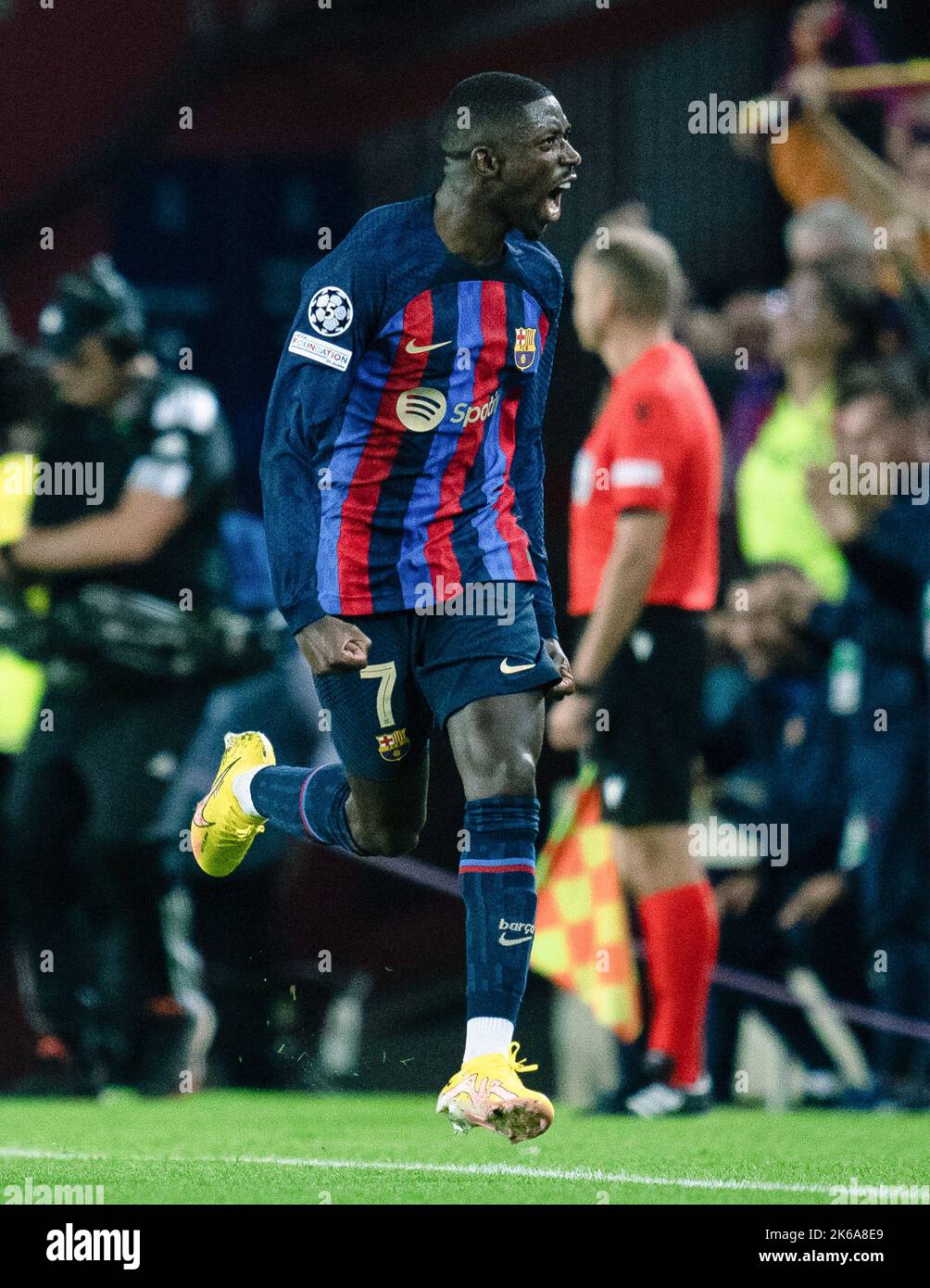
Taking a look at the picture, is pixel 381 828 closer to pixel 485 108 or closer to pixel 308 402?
pixel 308 402

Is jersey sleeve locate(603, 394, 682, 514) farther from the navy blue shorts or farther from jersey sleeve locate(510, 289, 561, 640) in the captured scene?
the navy blue shorts

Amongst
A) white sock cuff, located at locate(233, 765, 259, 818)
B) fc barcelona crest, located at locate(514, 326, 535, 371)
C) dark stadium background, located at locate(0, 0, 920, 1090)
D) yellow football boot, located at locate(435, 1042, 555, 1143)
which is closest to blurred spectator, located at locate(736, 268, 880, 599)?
dark stadium background, located at locate(0, 0, 920, 1090)

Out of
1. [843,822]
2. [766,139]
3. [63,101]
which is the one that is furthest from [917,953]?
[63,101]

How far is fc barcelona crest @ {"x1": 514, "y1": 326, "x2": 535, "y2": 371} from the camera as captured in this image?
507cm

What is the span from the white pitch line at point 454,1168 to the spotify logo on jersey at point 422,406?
1666 mm

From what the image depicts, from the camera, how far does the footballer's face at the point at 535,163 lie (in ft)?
16.1

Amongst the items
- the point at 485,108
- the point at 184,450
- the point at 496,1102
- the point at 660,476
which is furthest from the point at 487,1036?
the point at 184,450

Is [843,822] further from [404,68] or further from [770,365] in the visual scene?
[404,68]

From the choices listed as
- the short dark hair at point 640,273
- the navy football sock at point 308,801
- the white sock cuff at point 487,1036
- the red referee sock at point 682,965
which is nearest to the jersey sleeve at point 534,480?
the navy football sock at point 308,801

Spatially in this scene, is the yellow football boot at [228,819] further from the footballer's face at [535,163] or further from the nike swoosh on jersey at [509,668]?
the footballer's face at [535,163]

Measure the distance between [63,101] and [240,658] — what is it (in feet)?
6.41

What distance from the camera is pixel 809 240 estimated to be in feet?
24.8

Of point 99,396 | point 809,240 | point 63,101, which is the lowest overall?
point 99,396

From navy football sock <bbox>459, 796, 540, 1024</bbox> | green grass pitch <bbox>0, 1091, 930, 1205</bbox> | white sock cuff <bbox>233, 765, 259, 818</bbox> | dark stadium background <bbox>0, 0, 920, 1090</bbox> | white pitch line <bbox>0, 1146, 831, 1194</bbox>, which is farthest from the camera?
dark stadium background <bbox>0, 0, 920, 1090</bbox>
